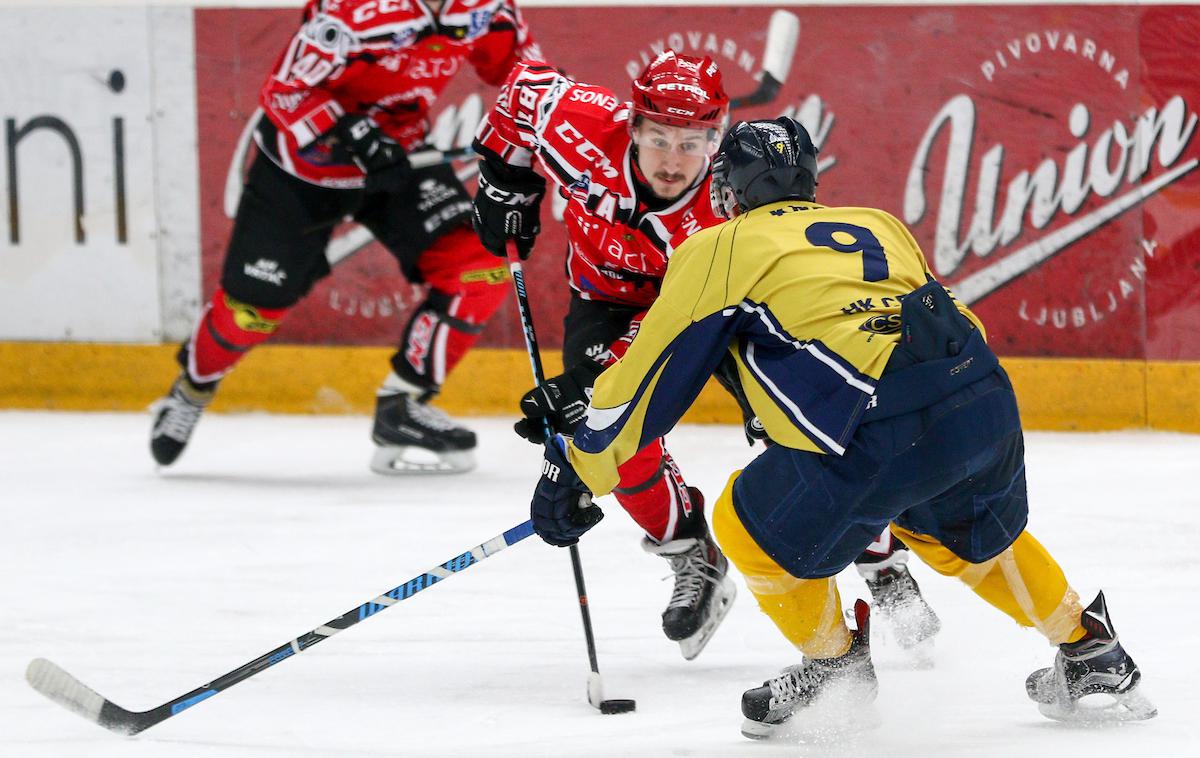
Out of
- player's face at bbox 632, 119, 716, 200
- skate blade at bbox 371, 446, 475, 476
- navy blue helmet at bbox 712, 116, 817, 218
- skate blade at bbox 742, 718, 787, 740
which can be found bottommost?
skate blade at bbox 371, 446, 475, 476

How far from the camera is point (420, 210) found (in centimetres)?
425

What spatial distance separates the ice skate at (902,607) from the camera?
2.55 metres

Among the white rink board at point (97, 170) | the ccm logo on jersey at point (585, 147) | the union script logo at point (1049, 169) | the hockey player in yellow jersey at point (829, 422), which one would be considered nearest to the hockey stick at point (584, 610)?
the hockey player in yellow jersey at point (829, 422)

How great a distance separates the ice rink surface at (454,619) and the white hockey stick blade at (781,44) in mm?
1231

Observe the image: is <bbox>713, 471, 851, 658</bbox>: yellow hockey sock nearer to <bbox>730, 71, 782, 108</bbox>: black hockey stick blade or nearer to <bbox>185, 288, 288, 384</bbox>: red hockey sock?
<bbox>185, 288, 288, 384</bbox>: red hockey sock

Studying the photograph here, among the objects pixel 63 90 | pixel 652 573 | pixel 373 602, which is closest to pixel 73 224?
pixel 63 90

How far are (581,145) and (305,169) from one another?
5.35ft

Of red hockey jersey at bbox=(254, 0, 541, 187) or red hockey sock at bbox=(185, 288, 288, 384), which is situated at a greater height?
red hockey jersey at bbox=(254, 0, 541, 187)

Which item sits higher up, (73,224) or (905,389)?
(905,389)

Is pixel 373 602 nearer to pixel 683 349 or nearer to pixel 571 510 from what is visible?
pixel 571 510

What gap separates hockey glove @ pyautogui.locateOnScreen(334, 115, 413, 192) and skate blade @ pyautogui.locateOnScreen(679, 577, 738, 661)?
5.77ft

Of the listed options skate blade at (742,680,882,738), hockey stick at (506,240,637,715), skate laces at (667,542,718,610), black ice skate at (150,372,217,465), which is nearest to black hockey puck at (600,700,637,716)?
hockey stick at (506,240,637,715)

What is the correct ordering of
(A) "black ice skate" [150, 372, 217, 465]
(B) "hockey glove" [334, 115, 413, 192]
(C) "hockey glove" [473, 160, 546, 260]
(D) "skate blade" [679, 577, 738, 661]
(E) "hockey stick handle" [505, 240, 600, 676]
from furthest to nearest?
(A) "black ice skate" [150, 372, 217, 465] → (B) "hockey glove" [334, 115, 413, 192] → (C) "hockey glove" [473, 160, 546, 260] → (D) "skate blade" [679, 577, 738, 661] → (E) "hockey stick handle" [505, 240, 600, 676]

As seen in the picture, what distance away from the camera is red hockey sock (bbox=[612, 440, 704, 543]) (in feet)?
8.66
